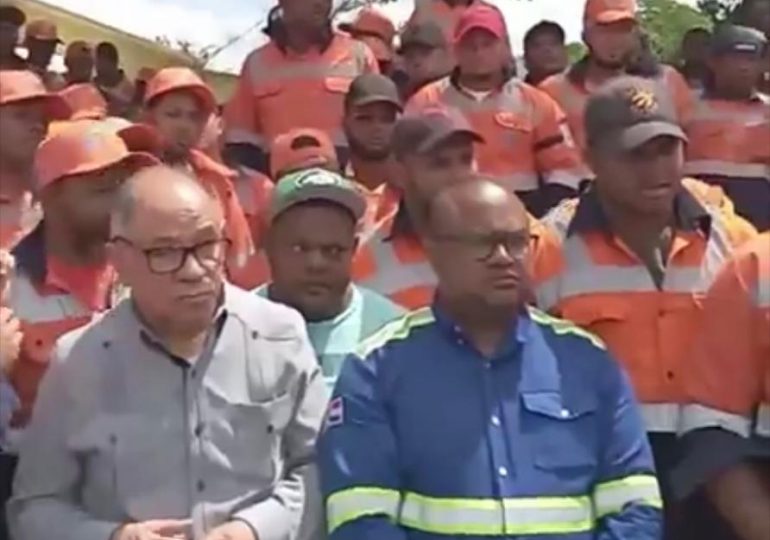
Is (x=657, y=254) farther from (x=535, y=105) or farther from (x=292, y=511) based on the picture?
(x=535, y=105)

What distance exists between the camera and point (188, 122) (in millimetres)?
6918

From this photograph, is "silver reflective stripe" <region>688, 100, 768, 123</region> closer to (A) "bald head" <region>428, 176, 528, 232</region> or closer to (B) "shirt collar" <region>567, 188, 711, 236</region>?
(B) "shirt collar" <region>567, 188, 711, 236</region>

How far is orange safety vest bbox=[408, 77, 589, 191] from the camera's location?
757 cm

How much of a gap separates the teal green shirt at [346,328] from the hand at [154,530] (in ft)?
2.41

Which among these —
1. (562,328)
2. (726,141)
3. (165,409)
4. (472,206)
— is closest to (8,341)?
(165,409)

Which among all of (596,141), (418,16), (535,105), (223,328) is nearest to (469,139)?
(596,141)

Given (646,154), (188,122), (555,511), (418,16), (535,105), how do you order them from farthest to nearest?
(418,16) → (535,105) → (188,122) → (646,154) → (555,511)

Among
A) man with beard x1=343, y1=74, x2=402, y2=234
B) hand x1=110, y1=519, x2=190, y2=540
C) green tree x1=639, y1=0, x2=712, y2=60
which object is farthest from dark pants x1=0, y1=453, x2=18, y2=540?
green tree x1=639, y1=0, x2=712, y2=60

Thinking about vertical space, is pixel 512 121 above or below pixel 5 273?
below

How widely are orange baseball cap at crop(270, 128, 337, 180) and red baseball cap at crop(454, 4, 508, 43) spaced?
1.07m

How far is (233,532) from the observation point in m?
4.30

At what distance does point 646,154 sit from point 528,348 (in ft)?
3.31

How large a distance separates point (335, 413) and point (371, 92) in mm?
3002

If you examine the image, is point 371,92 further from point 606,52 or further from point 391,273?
point 606,52
